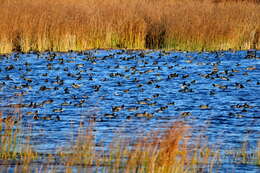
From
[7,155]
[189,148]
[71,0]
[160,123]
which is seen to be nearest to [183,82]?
[160,123]

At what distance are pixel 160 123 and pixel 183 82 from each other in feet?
19.2

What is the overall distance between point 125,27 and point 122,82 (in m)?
7.66

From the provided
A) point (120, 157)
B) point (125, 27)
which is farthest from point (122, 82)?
point (120, 157)

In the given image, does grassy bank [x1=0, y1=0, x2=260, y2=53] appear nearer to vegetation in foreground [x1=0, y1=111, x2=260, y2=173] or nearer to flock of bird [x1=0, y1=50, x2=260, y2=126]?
flock of bird [x1=0, y1=50, x2=260, y2=126]

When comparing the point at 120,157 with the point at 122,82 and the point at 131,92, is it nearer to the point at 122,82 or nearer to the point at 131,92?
the point at 131,92

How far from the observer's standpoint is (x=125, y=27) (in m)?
25.8

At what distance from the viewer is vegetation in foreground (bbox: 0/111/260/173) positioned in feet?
25.5

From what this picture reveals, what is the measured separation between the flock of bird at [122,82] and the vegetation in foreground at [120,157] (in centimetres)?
291

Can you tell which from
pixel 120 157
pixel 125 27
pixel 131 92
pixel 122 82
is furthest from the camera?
pixel 125 27

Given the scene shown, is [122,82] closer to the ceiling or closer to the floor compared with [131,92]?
closer to the ceiling

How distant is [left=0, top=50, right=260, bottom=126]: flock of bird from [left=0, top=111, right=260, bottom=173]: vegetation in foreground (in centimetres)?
291

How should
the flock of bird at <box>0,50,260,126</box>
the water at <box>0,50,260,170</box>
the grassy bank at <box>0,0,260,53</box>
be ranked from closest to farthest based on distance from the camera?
the water at <box>0,50,260,170</box>, the flock of bird at <box>0,50,260,126</box>, the grassy bank at <box>0,0,260,53</box>

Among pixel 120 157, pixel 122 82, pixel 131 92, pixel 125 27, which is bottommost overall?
pixel 120 157

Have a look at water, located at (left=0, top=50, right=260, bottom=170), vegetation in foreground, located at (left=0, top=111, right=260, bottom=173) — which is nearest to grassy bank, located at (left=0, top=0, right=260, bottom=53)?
water, located at (left=0, top=50, right=260, bottom=170)
